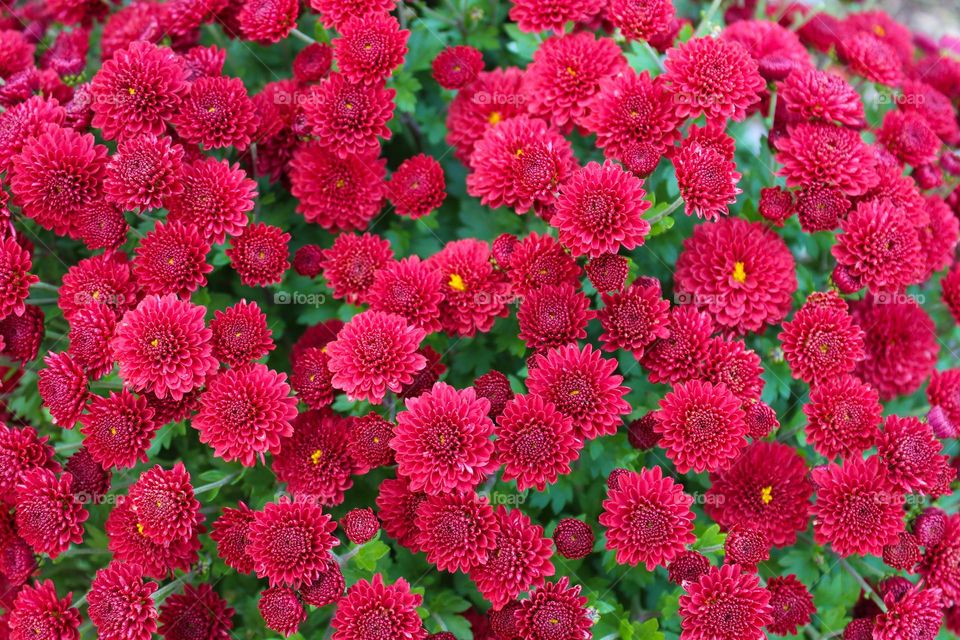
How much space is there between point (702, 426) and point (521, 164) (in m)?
1.33

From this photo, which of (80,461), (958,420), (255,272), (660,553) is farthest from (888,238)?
(80,461)

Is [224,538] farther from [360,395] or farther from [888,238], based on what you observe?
[888,238]

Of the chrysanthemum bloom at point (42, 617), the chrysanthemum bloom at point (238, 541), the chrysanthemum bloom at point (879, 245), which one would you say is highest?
the chrysanthemum bloom at point (879, 245)

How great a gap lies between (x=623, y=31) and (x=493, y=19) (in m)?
1.23

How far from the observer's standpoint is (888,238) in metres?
3.38

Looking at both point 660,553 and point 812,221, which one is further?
point 812,221

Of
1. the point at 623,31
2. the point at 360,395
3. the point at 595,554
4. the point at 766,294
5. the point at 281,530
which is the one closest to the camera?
the point at 281,530

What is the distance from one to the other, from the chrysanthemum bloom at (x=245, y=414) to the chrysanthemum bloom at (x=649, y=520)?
51.6 inches

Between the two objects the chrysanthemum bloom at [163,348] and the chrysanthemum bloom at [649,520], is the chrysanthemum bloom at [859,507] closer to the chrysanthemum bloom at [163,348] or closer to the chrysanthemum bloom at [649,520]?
the chrysanthemum bloom at [649,520]

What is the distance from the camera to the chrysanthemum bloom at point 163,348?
2.90 m

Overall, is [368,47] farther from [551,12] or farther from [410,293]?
[410,293]

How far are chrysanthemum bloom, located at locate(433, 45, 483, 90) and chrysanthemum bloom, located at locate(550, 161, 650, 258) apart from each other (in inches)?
41.0

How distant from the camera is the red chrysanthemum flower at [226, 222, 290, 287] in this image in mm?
3346

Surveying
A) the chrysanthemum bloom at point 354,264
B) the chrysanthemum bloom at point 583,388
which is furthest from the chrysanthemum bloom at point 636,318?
the chrysanthemum bloom at point 354,264
